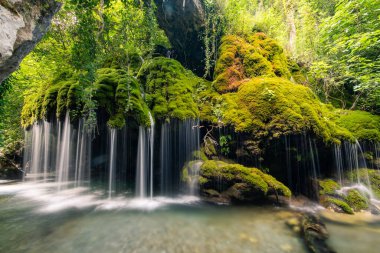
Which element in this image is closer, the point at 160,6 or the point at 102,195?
the point at 102,195

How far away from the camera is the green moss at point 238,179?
5.68 m

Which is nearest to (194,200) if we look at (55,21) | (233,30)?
(233,30)

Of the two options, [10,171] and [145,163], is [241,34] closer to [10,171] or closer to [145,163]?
[145,163]

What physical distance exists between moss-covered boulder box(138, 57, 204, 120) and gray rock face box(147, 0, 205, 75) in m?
2.32

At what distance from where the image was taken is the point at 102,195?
7.08 m

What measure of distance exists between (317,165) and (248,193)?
314cm

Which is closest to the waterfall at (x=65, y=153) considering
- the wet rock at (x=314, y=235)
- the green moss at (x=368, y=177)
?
the wet rock at (x=314, y=235)

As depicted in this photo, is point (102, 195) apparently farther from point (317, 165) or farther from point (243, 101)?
point (317, 165)

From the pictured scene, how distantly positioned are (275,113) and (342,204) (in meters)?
3.23

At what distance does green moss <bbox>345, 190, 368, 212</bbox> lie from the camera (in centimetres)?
554

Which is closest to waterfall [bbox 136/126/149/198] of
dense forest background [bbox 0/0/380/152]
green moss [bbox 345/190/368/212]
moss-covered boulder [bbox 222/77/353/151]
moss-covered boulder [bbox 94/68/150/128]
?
moss-covered boulder [bbox 94/68/150/128]

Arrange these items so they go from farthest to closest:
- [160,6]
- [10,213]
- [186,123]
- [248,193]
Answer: [160,6]
[186,123]
[248,193]
[10,213]

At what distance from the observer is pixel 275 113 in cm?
652

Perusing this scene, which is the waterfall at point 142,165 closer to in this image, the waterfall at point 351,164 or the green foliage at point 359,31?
the waterfall at point 351,164
